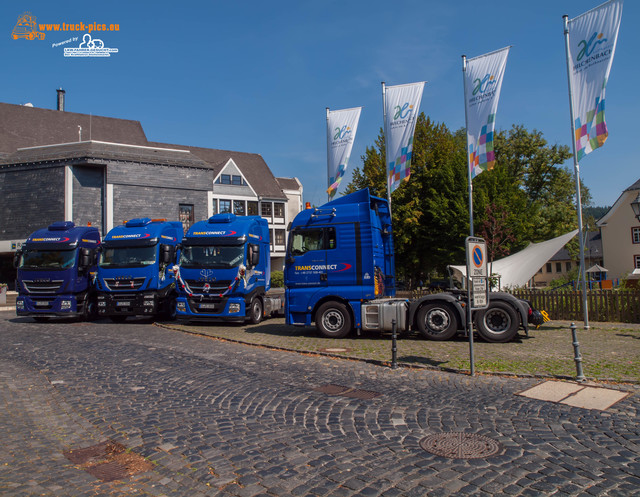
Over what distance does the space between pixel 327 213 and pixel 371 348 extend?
3.93 m

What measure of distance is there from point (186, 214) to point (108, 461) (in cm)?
3701

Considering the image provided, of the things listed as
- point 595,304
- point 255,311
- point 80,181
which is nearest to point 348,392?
point 255,311

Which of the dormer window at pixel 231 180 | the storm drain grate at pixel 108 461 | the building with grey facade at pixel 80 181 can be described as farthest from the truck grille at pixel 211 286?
the dormer window at pixel 231 180

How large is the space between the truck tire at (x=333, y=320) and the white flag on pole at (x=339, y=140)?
28.2 feet

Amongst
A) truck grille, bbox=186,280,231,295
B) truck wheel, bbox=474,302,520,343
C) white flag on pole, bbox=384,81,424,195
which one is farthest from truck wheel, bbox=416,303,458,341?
white flag on pole, bbox=384,81,424,195

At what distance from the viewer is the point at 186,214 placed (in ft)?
133

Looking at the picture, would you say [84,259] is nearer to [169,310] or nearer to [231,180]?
[169,310]

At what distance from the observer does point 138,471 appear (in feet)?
15.5

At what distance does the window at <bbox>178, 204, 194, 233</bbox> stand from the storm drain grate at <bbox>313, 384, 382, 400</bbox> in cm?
3424

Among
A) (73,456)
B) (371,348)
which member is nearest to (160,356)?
(371,348)

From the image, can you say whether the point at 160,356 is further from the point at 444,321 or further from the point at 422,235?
→ the point at 422,235

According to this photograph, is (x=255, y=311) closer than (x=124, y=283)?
Yes

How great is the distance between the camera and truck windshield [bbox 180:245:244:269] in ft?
52.9

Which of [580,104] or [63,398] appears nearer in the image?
[63,398]
